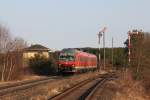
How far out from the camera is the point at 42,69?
2803 inches

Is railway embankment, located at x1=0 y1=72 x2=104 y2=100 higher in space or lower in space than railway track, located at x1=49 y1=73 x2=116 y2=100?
higher

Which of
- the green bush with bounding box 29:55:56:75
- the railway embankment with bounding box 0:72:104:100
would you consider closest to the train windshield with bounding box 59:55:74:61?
the green bush with bounding box 29:55:56:75

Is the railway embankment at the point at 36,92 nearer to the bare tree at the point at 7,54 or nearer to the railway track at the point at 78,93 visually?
the railway track at the point at 78,93

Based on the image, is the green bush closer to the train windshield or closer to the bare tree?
the train windshield

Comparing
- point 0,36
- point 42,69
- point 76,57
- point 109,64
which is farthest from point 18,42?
point 109,64

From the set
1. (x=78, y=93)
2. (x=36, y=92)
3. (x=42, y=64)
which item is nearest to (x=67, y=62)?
(x=42, y=64)

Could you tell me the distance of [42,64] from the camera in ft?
232

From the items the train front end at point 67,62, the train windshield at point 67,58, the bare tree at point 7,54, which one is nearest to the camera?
the bare tree at point 7,54

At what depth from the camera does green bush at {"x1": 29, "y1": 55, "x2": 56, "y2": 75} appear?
69.7 m

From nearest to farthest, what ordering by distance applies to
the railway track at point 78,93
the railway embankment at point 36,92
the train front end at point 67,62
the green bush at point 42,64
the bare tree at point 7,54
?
the railway embankment at point 36,92 < the railway track at point 78,93 < the bare tree at point 7,54 < the train front end at point 67,62 < the green bush at point 42,64

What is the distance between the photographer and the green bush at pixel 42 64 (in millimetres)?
69738

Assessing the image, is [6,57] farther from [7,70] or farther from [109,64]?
[109,64]

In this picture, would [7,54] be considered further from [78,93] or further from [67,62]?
[78,93]

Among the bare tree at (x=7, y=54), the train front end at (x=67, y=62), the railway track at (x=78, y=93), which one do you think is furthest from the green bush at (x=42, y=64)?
the railway track at (x=78, y=93)
